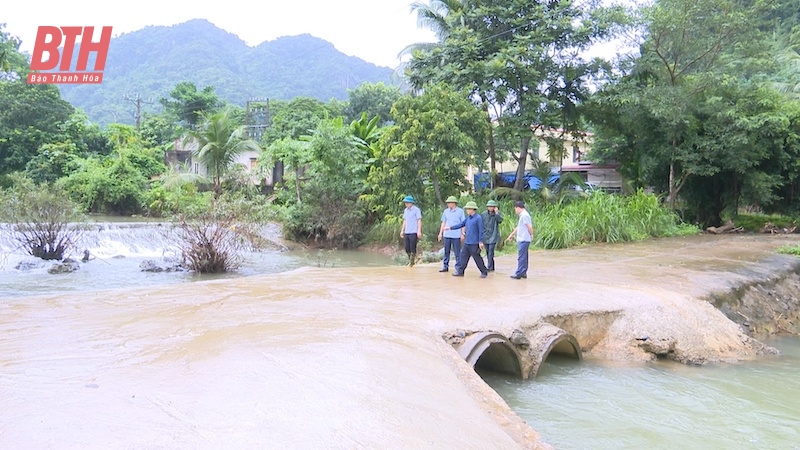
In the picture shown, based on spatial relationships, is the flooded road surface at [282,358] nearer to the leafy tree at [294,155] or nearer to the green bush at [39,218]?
the green bush at [39,218]

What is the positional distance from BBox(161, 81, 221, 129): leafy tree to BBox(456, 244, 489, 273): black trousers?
38.8m

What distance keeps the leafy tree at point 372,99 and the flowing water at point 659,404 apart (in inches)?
1411

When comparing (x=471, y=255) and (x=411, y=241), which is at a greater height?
(x=411, y=241)

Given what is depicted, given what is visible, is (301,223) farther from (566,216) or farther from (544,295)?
(544,295)

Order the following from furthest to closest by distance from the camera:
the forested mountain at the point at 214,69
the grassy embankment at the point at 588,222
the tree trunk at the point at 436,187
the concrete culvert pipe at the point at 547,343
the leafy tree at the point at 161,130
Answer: the forested mountain at the point at 214,69 < the leafy tree at the point at 161,130 < the tree trunk at the point at 436,187 < the grassy embankment at the point at 588,222 < the concrete culvert pipe at the point at 547,343

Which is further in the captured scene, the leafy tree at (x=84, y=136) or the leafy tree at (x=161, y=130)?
the leafy tree at (x=161, y=130)

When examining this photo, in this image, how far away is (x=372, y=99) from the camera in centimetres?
4256

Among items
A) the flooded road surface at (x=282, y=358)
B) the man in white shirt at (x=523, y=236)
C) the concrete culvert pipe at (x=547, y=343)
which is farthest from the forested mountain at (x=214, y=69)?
the concrete culvert pipe at (x=547, y=343)

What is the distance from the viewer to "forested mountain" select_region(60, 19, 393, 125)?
78438mm

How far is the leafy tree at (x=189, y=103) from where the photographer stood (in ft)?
148

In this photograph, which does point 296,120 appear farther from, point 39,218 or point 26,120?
point 39,218

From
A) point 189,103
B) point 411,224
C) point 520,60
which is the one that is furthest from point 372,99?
point 411,224

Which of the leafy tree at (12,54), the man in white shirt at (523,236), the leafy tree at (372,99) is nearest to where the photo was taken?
the man in white shirt at (523,236)

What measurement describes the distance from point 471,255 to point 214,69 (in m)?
90.5
